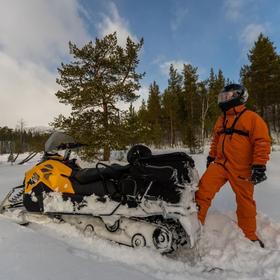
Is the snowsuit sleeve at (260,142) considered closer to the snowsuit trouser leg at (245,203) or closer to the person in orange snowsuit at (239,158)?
the person in orange snowsuit at (239,158)

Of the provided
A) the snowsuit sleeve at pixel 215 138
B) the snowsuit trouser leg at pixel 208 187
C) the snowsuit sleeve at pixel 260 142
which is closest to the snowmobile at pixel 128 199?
the snowsuit trouser leg at pixel 208 187

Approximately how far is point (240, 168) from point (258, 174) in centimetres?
31

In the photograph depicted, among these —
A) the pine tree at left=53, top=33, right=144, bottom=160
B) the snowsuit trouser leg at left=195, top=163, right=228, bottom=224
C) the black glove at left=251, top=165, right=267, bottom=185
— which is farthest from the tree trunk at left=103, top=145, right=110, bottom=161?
the black glove at left=251, top=165, right=267, bottom=185

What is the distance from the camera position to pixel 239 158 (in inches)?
138

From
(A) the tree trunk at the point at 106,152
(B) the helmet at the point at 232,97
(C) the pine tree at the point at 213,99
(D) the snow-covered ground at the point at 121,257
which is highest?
(C) the pine tree at the point at 213,99

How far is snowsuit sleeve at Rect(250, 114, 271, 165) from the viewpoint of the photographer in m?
3.24

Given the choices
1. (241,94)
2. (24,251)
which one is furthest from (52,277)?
(241,94)

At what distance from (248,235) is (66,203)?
209 cm

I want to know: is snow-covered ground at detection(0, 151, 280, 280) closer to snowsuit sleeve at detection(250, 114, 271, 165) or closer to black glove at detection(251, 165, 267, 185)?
black glove at detection(251, 165, 267, 185)

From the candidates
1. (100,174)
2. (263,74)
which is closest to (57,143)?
(100,174)

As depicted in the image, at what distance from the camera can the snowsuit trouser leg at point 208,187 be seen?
3.52 m

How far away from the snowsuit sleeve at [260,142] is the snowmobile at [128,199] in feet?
2.28

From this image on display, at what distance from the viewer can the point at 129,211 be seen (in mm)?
3154

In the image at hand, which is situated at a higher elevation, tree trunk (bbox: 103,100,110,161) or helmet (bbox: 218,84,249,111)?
tree trunk (bbox: 103,100,110,161)
